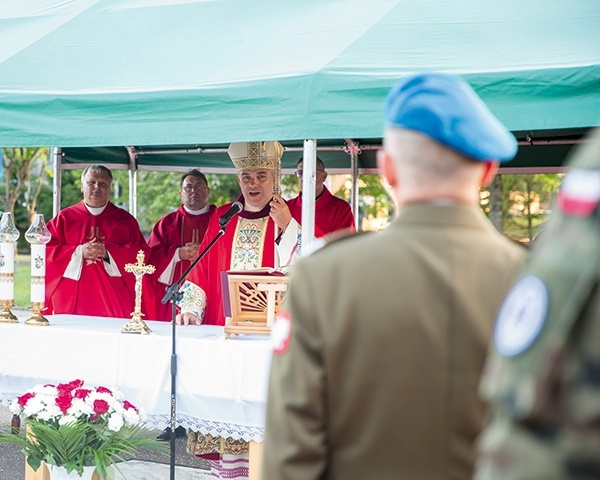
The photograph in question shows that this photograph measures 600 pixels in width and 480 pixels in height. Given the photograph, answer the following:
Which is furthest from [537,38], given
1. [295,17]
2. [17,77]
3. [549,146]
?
[549,146]

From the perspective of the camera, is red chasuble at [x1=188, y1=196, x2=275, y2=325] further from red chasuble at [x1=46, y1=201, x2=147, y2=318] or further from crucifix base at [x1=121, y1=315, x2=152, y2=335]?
red chasuble at [x1=46, y1=201, x2=147, y2=318]

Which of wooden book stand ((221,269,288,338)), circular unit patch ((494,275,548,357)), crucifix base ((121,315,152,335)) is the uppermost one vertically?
circular unit patch ((494,275,548,357))

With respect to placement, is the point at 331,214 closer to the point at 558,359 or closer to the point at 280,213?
the point at 280,213

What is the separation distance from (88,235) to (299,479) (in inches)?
229

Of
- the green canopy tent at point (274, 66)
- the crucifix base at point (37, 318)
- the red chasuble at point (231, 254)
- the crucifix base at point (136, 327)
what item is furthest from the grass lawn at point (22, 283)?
the crucifix base at point (136, 327)

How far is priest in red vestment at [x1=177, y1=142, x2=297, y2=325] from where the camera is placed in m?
5.63

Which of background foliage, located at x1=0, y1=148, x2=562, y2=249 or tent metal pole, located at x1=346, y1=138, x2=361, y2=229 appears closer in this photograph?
tent metal pole, located at x1=346, y1=138, x2=361, y2=229

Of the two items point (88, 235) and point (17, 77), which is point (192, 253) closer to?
point (88, 235)

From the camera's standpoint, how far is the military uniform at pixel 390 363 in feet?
5.52

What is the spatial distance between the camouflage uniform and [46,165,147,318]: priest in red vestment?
590 cm

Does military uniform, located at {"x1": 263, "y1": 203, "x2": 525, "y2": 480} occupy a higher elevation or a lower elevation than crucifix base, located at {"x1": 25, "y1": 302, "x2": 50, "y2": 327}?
higher

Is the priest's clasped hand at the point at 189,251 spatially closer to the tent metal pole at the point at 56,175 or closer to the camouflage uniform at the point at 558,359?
the tent metal pole at the point at 56,175

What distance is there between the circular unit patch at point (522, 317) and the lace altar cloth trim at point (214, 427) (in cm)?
345

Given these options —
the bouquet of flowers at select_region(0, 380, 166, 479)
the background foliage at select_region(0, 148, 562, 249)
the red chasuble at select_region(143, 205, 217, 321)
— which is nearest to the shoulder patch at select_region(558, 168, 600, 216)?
the bouquet of flowers at select_region(0, 380, 166, 479)
